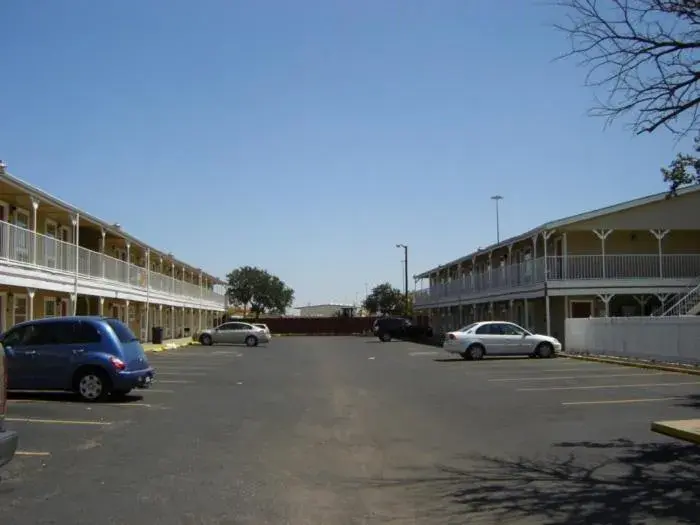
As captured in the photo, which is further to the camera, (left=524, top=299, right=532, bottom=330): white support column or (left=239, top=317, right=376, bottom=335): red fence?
(left=239, top=317, right=376, bottom=335): red fence

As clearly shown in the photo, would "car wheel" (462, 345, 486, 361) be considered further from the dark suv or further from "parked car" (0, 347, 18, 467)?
the dark suv

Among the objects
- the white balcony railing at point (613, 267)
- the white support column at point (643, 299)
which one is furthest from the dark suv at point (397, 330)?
the white support column at point (643, 299)

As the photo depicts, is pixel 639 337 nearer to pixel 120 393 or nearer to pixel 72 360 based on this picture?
pixel 120 393

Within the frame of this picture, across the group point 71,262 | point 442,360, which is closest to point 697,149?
point 442,360

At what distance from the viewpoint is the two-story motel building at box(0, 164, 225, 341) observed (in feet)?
71.4

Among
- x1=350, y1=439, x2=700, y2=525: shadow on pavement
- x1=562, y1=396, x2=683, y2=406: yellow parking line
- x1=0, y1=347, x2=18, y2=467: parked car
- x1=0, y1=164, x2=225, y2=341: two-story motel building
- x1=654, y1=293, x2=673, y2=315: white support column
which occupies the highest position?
x1=0, y1=164, x2=225, y2=341: two-story motel building

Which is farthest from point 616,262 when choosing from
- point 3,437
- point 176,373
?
point 3,437

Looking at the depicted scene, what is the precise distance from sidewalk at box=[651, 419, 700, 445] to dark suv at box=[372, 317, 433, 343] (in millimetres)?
42124

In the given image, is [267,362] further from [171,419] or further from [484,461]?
[484,461]

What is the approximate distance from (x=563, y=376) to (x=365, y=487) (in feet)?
47.1

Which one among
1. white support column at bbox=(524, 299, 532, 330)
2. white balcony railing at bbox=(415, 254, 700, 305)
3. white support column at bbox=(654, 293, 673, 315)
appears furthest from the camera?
white support column at bbox=(524, 299, 532, 330)

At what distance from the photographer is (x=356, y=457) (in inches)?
379

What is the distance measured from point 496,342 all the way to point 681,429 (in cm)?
1854

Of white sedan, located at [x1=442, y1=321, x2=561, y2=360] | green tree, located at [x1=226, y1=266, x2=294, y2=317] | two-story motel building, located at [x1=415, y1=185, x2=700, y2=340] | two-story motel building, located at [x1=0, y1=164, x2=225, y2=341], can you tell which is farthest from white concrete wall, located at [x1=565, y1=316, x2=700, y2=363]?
green tree, located at [x1=226, y1=266, x2=294, y2=317]
